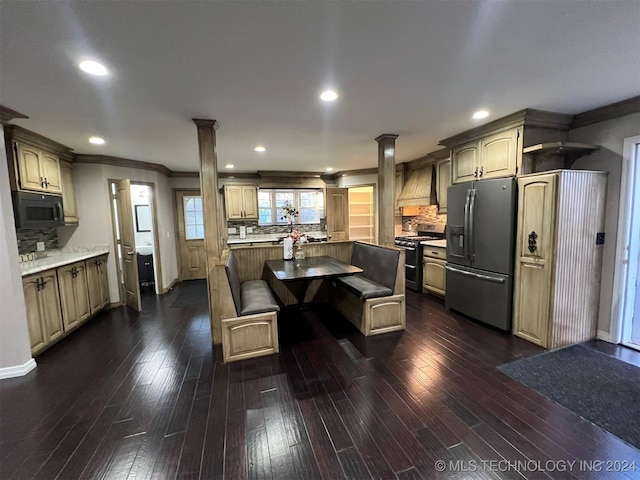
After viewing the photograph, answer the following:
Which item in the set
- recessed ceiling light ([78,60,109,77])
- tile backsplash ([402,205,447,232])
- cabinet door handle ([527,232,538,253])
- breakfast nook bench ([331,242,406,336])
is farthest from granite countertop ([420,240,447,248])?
recessed ceiling light ([78,60,109,77])

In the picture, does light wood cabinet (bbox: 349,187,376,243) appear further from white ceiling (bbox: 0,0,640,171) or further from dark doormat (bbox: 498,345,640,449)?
dark doormat (bbox: 498,345,640,449)

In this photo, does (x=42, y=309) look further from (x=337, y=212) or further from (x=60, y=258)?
(x=337, y=212)

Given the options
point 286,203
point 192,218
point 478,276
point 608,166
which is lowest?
point 478,276

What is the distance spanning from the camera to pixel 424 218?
222 inches

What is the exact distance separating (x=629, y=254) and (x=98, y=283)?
6.66 metres

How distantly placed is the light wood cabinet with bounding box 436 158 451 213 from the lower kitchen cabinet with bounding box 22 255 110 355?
5.47m

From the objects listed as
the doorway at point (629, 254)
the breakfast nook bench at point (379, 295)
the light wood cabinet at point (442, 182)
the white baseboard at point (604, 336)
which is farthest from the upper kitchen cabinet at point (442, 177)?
the white baseboard at point (604, 336)

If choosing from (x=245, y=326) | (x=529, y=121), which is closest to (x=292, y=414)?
(x=245, y=326)

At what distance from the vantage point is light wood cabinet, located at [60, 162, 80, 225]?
3951mm

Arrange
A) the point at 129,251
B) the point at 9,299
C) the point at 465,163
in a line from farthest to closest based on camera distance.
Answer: the point at 129,251, the point at 465,163, the point at 9,299

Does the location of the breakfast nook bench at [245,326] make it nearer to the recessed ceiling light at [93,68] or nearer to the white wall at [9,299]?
the recessed ceiling light at [93,68]

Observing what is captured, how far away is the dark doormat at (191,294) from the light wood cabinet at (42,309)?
4.96 ft

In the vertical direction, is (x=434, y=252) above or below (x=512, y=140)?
below

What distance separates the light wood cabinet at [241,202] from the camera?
6.23 metres
